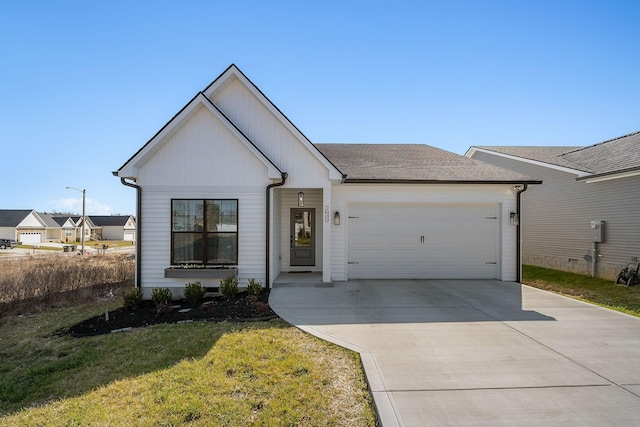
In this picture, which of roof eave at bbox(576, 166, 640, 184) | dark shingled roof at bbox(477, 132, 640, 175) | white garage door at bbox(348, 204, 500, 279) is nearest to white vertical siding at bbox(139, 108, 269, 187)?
white garage door at bbox(348, 204, 500, 279)

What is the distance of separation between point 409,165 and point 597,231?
7.45m

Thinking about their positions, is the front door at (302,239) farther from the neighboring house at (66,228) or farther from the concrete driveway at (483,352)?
the neighboring house at (66,228)

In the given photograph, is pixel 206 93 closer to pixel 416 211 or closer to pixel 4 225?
pixel 416 211

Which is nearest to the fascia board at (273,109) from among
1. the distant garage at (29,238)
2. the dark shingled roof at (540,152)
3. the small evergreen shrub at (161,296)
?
the small evergreen shrub at (161,296)

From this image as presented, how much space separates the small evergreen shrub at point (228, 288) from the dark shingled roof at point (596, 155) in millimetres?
12539

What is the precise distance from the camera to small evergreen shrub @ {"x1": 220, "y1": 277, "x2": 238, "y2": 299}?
834 centimetres

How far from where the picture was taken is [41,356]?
17.8 ft

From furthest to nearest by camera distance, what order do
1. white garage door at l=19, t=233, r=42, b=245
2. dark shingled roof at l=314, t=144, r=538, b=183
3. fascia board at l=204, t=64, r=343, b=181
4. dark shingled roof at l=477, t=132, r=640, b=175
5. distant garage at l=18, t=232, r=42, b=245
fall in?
white garage door at l=19, t=233, r=42, b=245 → distant garage at l=18, t=232, r=42, b=245 → dark shingled roof at l=477, t=132, r=640, b=175 → dark shingled roof at l=314, t=144, r=538, b=183 → fascia board at l=204, t=64, r=343, b=181

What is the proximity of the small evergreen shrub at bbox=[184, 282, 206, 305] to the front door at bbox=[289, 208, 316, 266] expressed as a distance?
3619 mm

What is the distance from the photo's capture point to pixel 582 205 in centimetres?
1288

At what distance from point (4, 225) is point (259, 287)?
62.1 meters

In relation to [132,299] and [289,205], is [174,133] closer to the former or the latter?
[289,205]

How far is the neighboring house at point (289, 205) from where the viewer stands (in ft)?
28.9

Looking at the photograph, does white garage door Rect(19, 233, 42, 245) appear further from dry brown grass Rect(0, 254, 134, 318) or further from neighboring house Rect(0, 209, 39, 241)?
dry brown grass Rect(0, 254, 134, 318)
